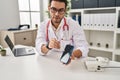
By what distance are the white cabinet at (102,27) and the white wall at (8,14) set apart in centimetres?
111

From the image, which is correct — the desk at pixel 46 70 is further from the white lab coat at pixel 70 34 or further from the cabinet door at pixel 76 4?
the cabinet door at pixel 76 4

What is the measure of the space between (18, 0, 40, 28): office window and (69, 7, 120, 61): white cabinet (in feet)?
3.25

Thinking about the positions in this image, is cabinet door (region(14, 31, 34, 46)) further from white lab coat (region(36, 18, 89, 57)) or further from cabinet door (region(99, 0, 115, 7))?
cabinet door (region(99, 0, 115, 7))

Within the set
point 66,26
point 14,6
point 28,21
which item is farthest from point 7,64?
point 28,21

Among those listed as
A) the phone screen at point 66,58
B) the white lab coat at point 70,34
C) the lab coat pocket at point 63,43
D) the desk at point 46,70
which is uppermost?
the white lab coat at point 70,34

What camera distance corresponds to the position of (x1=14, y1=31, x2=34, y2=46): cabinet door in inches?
98.7

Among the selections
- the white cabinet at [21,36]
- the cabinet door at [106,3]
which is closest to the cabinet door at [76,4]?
the cabinet door at [106,3]

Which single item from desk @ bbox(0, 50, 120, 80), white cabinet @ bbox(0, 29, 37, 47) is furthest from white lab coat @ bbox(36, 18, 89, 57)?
white cabinet @ bbox(0, 29, 37, 47)

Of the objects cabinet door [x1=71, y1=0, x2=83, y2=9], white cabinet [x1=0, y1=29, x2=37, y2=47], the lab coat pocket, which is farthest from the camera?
cabinet door [x1=71, y1=0, x2=83, y2=9]

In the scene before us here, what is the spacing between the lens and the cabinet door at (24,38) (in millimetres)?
2508

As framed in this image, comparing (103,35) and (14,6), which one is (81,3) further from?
(14,6)

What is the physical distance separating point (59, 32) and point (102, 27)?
1314mm

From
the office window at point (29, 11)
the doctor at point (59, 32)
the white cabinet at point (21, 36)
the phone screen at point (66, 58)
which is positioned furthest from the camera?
the office window at point (29, 11)

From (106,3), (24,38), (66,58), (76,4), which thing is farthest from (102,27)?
(66,58)
